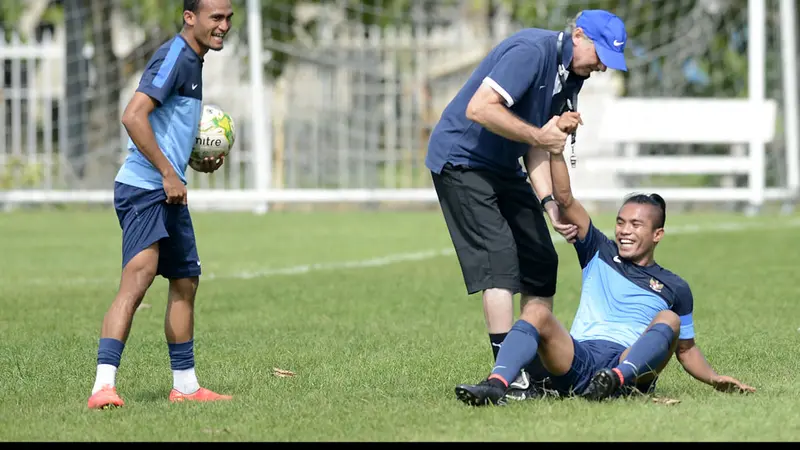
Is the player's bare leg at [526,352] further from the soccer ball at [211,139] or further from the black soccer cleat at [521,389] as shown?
the soccer ball at [211,139]

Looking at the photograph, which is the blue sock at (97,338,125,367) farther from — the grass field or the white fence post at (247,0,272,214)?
the white fence post at (247,0,272,214)

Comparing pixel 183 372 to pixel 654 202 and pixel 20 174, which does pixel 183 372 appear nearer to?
pixel 654 202

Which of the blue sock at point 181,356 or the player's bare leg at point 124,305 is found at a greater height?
the player's bare leg at point 124,305

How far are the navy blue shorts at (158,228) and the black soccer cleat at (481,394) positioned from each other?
57.5 inches

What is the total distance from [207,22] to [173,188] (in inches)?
30.4

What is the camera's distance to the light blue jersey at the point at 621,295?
662 centimetres

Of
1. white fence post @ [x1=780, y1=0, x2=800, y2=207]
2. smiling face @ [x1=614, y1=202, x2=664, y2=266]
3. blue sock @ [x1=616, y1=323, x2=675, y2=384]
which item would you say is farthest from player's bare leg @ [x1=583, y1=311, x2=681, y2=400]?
white fence post @ [x1=780, y1=0, x2=800, y2=207]

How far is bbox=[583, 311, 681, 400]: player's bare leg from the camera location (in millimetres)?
6129

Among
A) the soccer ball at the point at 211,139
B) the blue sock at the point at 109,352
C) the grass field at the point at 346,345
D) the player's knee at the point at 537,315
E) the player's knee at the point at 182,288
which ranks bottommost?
the grass field at the point at 346,345

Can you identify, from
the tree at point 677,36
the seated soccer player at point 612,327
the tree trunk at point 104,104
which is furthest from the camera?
the tree trunk at point 104,104

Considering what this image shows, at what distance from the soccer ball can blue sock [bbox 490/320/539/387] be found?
5.35 ft

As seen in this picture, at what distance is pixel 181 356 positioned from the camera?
672 cm

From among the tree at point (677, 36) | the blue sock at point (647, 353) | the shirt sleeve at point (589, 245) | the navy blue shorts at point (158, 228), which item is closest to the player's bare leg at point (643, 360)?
the blue sock at point (647, 353)

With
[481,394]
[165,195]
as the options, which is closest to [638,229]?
[481,394]
